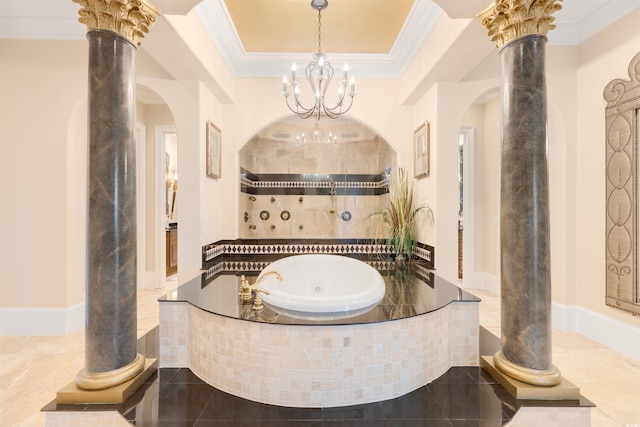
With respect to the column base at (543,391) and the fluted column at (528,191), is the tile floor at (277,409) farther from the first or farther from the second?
the fluted column at (528,191)

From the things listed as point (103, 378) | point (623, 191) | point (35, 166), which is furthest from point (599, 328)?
point (35, 166)

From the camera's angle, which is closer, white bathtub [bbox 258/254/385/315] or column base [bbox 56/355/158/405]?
column base [bbox 56/355/158/405]

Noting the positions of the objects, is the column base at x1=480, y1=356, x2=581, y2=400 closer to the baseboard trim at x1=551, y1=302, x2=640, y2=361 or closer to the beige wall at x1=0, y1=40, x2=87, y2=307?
the baseboard trim at x1=551, y1=302, x2=640, y2=361

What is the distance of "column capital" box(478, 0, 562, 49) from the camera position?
180 cm

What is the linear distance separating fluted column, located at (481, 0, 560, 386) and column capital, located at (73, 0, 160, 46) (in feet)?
6.46

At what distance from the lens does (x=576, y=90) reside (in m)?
3.08

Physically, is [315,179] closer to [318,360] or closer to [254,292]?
[254,292]

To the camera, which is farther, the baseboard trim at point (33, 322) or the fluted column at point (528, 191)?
the baseboard trim at point (33, 322)

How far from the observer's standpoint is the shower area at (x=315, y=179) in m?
5.42

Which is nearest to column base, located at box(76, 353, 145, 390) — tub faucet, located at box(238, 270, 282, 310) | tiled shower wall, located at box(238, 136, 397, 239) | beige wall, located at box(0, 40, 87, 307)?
tub faucet, located at box(238, 270, 282, 310)

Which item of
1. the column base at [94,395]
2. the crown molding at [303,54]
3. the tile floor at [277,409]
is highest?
the crown molding at [303,54]

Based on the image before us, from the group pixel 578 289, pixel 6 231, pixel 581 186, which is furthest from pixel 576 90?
pixel 6 231

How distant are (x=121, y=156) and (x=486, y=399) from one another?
2.29 meters

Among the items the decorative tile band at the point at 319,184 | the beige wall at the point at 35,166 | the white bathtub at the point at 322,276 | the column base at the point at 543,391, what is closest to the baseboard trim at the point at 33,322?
the beige wall at the point at 35,166
